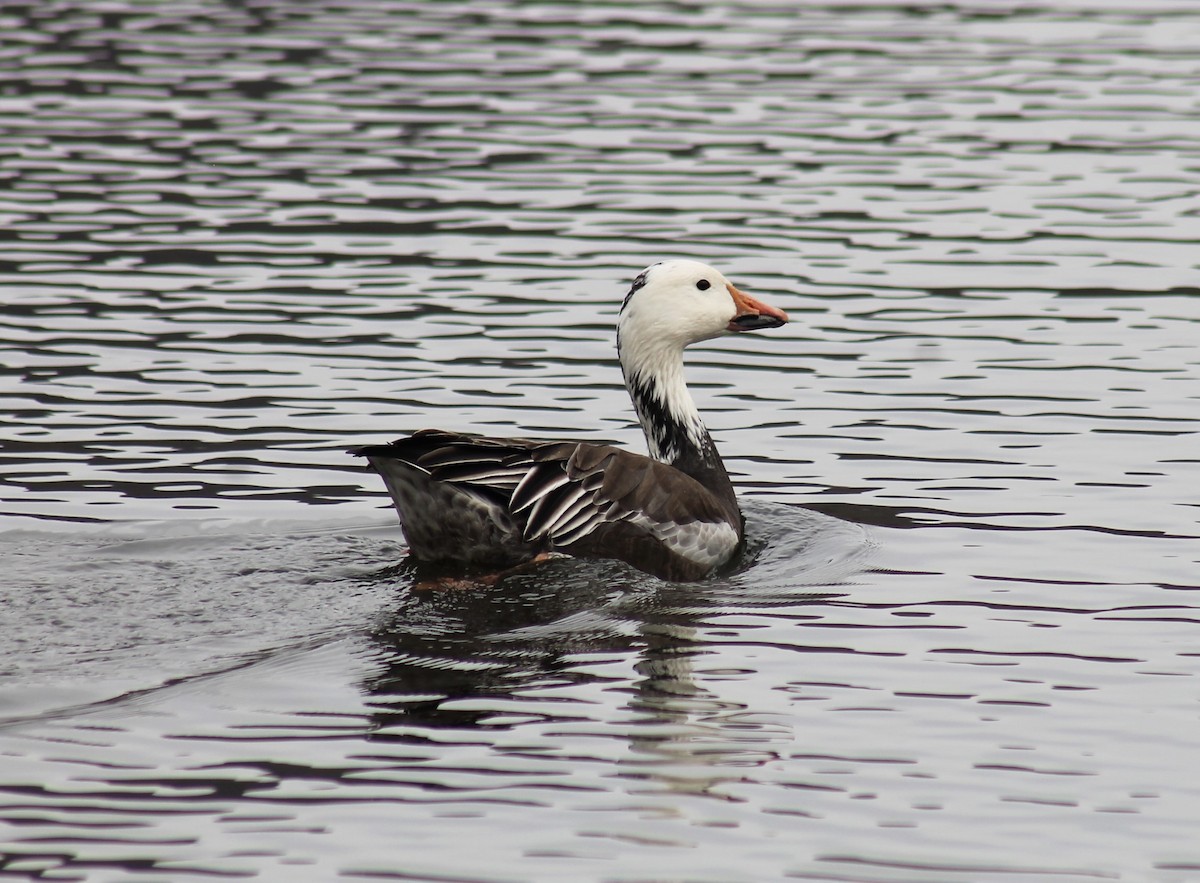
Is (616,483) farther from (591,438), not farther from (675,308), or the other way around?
(591,438)

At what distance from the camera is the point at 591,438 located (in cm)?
1357

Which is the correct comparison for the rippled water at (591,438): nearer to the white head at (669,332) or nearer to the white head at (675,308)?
the white head at (669,332)

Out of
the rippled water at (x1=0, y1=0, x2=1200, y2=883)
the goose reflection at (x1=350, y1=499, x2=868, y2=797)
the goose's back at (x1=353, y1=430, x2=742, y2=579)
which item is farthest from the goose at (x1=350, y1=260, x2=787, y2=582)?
the rippled water at (x1=0, y1=0, x2=1200, y2=883)

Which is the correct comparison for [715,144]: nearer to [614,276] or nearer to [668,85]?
[668,85]

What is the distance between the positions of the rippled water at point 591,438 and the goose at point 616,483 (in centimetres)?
34

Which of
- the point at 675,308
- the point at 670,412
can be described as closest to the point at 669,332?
the point at 675,308

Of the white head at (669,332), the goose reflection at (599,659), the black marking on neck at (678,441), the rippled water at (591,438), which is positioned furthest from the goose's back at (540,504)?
the white head at (669,332)

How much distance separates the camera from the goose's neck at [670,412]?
11.8 meters

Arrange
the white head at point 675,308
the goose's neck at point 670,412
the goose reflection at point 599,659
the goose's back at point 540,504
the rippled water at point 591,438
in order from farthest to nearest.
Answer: the goose's neck at point 670,412, the white head at point 675,308, the goose's back at point 540,504, the goose reflection at point 599,659, the rippled water at point 591,438

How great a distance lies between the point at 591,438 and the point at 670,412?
1.82 meters

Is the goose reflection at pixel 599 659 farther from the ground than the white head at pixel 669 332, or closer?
closer

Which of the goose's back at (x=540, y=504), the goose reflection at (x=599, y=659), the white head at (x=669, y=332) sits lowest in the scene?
the goose reflection at (x=599, y=659)

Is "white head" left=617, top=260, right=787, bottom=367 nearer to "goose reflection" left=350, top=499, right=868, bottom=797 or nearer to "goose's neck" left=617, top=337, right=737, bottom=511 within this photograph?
"goose's neck" left=617, top=337, right=737, bottom=511

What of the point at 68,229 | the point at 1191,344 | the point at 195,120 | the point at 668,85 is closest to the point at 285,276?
the point at 68,229
